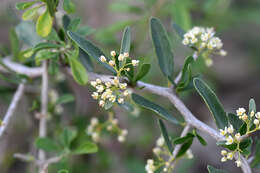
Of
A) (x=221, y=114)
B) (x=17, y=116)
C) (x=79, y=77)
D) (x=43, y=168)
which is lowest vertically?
(x=221, y=114)

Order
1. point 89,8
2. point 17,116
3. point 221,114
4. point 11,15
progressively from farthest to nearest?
point 89,8
point 17,116
point 11,15
point 221,114

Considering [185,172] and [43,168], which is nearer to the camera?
[43,168]

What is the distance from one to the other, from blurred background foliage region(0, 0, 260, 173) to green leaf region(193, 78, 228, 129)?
81cm

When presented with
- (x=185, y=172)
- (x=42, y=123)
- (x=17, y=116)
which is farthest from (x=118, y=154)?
(x=42, y=123)

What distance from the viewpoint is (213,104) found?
1.75 meters

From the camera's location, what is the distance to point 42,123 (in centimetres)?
239

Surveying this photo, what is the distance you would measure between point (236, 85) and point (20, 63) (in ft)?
12.0

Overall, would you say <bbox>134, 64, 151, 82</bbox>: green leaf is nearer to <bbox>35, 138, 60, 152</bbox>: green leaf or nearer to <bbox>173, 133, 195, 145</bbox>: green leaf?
<bbox>173, 133, 195, 145</bbox>: green leaf

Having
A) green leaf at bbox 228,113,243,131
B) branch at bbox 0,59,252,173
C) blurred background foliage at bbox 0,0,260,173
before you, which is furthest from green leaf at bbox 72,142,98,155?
green leaf at bbox 228,113,243,131

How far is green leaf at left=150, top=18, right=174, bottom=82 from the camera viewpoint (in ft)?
6.54

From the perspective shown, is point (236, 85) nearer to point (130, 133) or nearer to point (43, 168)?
point (130, 133)

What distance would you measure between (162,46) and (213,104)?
509 millimetres

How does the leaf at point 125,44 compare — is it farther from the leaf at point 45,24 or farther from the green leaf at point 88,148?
the green leaf at point 88,148

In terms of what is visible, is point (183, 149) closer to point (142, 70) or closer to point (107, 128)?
point (142, 70)
